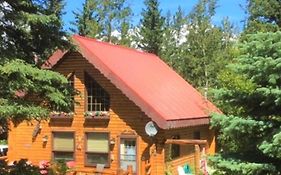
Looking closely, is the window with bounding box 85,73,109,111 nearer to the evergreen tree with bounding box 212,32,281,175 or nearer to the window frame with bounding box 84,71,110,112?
the window frame with bounding box 84,71,110,112

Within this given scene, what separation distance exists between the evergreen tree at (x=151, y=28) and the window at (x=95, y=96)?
26884mm

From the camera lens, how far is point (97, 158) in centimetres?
2025

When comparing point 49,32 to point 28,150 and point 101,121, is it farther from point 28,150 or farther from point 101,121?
point 28,150

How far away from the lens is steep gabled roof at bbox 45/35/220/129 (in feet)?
60.8

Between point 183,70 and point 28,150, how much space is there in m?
25.0

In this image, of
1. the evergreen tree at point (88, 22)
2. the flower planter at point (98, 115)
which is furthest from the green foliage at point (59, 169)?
the evergreen tree at point (88, 22)

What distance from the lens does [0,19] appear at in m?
13.6

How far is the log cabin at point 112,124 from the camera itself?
18922mm

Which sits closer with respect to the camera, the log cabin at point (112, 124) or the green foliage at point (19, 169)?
the green foliage at point (19, 169)

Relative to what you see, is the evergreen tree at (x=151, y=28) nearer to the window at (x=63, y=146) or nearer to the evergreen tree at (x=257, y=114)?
the window at (x=63, y=146)

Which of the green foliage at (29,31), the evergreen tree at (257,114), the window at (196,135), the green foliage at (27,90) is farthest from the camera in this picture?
the window at (196,135)

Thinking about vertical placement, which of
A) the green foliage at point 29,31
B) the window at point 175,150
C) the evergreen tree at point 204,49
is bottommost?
the window at point 175,150

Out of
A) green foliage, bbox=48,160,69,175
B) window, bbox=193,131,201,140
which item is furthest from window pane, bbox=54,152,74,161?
window, bbox=193,131,201,140

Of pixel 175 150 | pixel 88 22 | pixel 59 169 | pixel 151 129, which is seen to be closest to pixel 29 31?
pixel 59 169
